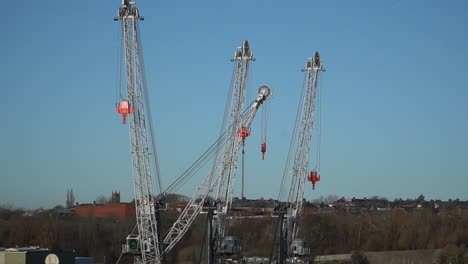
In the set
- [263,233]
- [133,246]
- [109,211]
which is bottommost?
[263,233]

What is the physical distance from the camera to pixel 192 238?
362 ft

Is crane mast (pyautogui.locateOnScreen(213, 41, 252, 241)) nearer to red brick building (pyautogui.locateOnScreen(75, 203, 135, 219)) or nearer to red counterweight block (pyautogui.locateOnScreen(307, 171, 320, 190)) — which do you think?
red counterweight block (pyautogui.locateOnScreen(307, 171, 320, 190))

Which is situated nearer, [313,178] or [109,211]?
[313,178]

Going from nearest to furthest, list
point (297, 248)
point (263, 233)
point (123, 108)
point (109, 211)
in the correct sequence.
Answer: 1. point (123, 108)
2. point (297, 248)
3. point (263, 233)
4. point (109, 211)

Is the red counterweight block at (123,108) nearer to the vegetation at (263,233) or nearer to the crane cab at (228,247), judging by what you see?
the crane cab at (228,247)

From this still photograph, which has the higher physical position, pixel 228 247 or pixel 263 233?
pixel 228 247

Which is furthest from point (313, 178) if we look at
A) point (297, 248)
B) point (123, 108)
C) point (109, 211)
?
point (109, 211)

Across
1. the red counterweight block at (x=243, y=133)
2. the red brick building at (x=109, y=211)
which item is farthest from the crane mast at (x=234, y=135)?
the red brick building at (x=109, y=211)

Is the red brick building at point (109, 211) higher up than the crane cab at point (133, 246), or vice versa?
the red brick building at point (109, 211)

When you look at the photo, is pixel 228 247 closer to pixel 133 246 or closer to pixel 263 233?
pixel 133 246

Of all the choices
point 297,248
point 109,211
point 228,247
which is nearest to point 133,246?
point 228,247

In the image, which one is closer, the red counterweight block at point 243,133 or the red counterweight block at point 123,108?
the red counterweight block at point 123,108

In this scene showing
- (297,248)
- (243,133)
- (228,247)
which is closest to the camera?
(228,247)

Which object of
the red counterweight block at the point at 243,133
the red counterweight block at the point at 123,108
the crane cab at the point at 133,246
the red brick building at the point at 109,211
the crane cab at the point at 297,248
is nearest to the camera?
the red counterweight block at the point at 123,108
